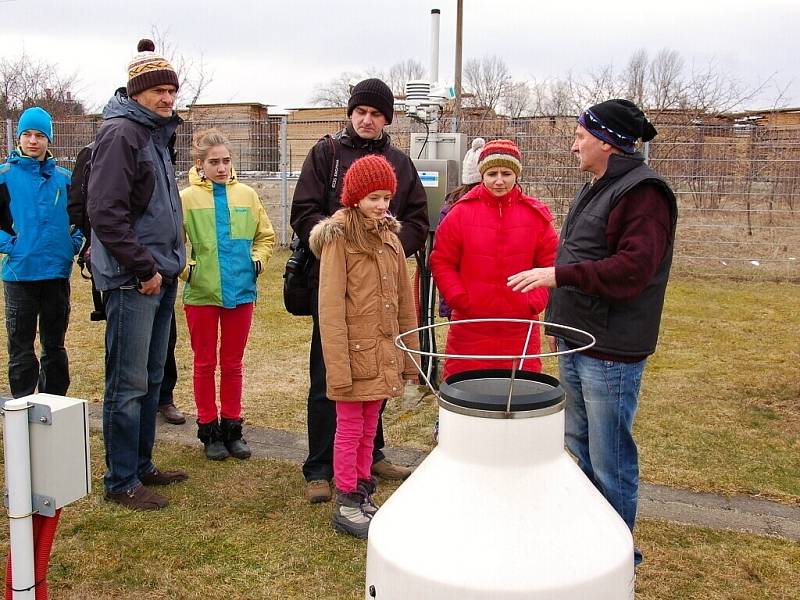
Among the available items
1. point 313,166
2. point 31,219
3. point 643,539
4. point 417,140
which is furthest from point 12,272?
point 643,539

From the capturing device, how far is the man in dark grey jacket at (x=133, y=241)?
3.58m

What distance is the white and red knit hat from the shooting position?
162 inches

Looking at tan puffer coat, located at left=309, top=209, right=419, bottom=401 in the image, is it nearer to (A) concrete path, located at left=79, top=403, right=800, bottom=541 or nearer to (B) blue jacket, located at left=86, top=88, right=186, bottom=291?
(B) blue jacket, located at left=86, top=88, right=186, bottom=291

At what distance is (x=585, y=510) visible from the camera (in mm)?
1624

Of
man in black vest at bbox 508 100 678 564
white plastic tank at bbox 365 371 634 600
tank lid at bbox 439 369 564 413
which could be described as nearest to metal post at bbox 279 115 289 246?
man in black vest at bbox 508 100 678 564

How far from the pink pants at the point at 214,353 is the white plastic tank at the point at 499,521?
3.00 metres

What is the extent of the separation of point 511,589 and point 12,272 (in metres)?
4.15

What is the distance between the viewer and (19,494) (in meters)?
2.20

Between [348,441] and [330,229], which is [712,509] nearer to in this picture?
[348,441]

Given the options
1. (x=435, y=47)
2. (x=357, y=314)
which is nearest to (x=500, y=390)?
(x=357, y=314)

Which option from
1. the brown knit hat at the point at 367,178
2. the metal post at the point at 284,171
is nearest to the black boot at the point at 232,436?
the brown knit hat at the point at 367,178

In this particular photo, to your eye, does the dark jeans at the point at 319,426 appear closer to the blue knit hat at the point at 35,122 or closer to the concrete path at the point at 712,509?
the concrete path at the point at 712,509

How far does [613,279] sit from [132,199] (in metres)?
2.24

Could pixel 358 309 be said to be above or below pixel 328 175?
below
